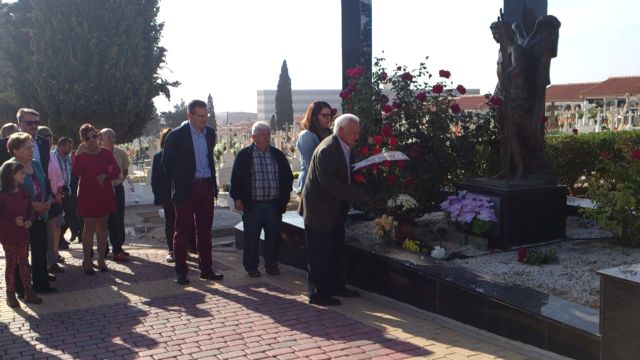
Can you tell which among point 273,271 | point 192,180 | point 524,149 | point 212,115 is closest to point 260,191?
point 192,180

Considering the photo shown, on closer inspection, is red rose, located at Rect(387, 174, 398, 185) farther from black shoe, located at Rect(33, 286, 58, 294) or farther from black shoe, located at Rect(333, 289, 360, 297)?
black shoe, located at Rect(33, 286, 58, 294)

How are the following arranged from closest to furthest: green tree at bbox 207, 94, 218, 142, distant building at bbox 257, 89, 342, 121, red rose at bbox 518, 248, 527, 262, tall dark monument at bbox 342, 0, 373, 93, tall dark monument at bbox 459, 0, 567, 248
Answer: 1. red rose at bbox 518, 248, 527, 262
2. tall dark monument at bbox 459, 0, 567, 248
3. tall dark monument at bbox 342, 0, 373, 93
4. green tree at bbox 207, 94, 218, 142
5. distant building at bbox 257, 89, 342, 121

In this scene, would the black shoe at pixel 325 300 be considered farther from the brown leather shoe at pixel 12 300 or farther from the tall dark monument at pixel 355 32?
the tall dark monument at pixel 355 32

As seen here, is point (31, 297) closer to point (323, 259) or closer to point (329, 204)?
point (323, 259)

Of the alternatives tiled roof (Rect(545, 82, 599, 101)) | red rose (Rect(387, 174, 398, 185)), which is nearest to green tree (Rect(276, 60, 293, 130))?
tiled roof (Rect(545, 82, 599, 101))

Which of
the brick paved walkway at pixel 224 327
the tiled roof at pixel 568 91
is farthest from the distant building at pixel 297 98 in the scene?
the brick paved walkway at pixel 224 327

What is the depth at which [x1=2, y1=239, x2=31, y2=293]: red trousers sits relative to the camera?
5.29 m

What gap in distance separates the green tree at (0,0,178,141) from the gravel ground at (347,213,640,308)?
9.91m

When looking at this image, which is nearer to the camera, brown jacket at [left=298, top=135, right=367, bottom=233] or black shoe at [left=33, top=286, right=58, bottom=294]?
brown jacket at [left=298, top=135, right=367, bottom=233]

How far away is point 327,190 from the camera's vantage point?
16.4ft

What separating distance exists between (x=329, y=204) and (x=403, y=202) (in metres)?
1.31

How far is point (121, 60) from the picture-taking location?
14461 mm

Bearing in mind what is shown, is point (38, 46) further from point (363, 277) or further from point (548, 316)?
point (548, 316)

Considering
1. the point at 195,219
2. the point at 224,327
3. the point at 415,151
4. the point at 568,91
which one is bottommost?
the point at 224,327
